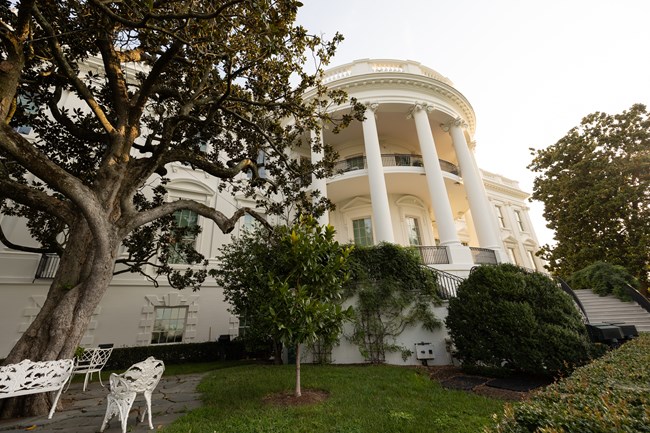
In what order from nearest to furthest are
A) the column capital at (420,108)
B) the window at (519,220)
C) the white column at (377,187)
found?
the white column at (377,187) → the column capital at (420,108) → the window at (519,220)

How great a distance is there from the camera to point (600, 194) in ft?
43.8

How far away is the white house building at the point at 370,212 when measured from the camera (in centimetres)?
1002

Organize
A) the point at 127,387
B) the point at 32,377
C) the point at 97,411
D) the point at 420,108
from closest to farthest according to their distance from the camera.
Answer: the point at 127,387 < the point at 32,377 < the point at 97,411 < the point at 420,108

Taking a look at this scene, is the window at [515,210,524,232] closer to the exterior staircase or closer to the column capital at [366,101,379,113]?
the exterior staircase

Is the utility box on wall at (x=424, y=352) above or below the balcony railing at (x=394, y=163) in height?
below

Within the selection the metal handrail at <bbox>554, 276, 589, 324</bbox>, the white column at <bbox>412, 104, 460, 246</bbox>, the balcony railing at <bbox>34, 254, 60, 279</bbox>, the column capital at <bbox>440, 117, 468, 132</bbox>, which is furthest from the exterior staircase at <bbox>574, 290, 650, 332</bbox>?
the balcony railing at <bbox>34, 254, 60, 279</bbox>

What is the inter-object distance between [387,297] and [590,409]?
732 cm

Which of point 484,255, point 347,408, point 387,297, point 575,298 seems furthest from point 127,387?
point 575,298

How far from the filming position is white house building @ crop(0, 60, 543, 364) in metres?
10.0

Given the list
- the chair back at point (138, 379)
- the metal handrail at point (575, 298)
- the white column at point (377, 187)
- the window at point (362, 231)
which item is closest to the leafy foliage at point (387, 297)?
the white column at point (377, 187)

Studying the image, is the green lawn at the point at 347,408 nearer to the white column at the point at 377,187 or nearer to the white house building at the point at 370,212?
the white house building at the point at 370,212

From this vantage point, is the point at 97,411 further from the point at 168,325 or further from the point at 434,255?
the point at 434,255

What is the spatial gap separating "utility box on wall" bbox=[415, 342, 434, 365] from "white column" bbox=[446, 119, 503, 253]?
7257mm

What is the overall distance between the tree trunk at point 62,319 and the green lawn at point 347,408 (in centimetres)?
257
